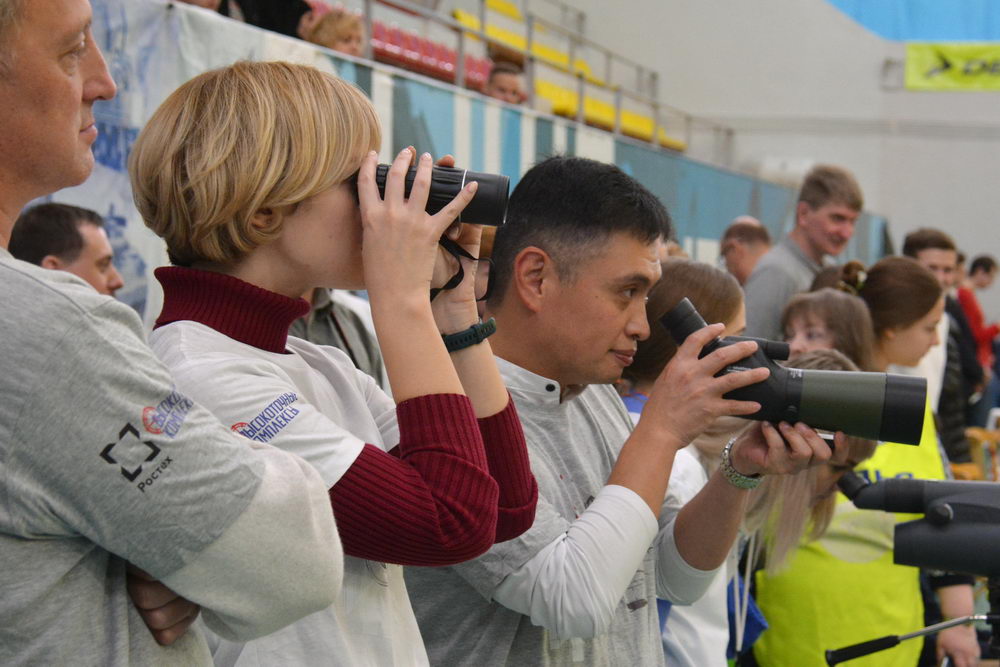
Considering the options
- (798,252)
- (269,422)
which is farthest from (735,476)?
(798,252)

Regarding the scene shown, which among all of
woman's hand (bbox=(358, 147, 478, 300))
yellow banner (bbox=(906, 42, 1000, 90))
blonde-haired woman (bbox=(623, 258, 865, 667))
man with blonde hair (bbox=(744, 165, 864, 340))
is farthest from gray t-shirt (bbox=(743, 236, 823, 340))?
yellow banner (bbox=(906, 42, 1000, 90))

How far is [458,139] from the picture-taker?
372cm

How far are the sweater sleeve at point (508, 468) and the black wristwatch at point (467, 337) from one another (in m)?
0.08

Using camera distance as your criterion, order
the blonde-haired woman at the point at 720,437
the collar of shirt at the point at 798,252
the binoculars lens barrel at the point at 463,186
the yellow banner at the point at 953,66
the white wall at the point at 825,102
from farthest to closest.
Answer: the white wall at the point at 825,102 → the yellow banner at the point at 953,66 → the collar of shirt at the point at 798,252 → the blonde-haired woman at the point at 720,437 → the binoculars lens barrel at the point at 463,186

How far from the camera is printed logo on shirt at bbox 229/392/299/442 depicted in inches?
33.5

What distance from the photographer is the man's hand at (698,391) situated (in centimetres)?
125

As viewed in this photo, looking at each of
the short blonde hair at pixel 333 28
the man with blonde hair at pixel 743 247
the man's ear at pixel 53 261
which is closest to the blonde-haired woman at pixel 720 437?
the man's ear at pixel 53 261

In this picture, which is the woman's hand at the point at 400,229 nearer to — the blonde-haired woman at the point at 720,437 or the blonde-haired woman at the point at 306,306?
the blonde-haired woman at the point at 306,306

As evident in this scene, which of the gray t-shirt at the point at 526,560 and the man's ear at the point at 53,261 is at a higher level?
the man's ear at the point at 53,261

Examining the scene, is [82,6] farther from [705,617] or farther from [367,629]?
[705,617]

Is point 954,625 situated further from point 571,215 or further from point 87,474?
point 87,474

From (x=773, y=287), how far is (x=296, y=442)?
8.85 feet

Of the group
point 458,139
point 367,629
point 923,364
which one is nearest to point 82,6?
point 367,629

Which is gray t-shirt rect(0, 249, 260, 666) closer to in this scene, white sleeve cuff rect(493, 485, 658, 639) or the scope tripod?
white sleeve cuff rect(493, 485, 658, 639)
